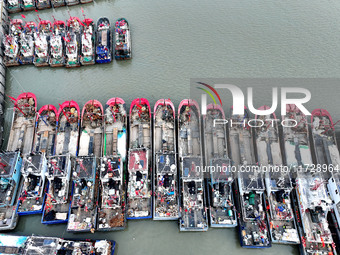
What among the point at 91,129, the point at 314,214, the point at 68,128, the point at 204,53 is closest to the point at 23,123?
the point at 68,128

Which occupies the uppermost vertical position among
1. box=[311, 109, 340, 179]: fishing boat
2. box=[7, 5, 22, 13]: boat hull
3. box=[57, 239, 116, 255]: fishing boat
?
box=[7, 5, 22, 13]: boat hull

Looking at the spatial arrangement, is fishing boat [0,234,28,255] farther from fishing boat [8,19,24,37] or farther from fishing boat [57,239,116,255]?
fishing boat [8,19,24,37]

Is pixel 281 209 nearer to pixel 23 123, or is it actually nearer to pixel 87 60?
pixel 23 123

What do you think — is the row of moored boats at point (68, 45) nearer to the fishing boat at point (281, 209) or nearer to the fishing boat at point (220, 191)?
the fishing boat at point (220, 191)

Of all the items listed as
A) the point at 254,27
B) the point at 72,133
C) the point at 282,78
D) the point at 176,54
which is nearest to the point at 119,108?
the point at 72,133

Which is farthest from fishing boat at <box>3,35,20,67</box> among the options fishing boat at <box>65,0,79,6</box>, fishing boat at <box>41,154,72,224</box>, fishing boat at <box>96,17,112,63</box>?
fishing boat at <box>41,154,72,224</box>

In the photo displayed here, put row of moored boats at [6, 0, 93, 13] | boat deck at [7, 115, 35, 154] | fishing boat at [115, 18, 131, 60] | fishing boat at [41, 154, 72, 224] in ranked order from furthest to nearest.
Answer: row of moored boats at [6, 0, 93, 13], fishing boat at [115, 18, 131, 60], boat deck at [7, 115, 35, 154], fishing boat at [41, 154, 72, 224]

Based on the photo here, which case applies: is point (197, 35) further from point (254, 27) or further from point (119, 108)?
point (119, 108)
